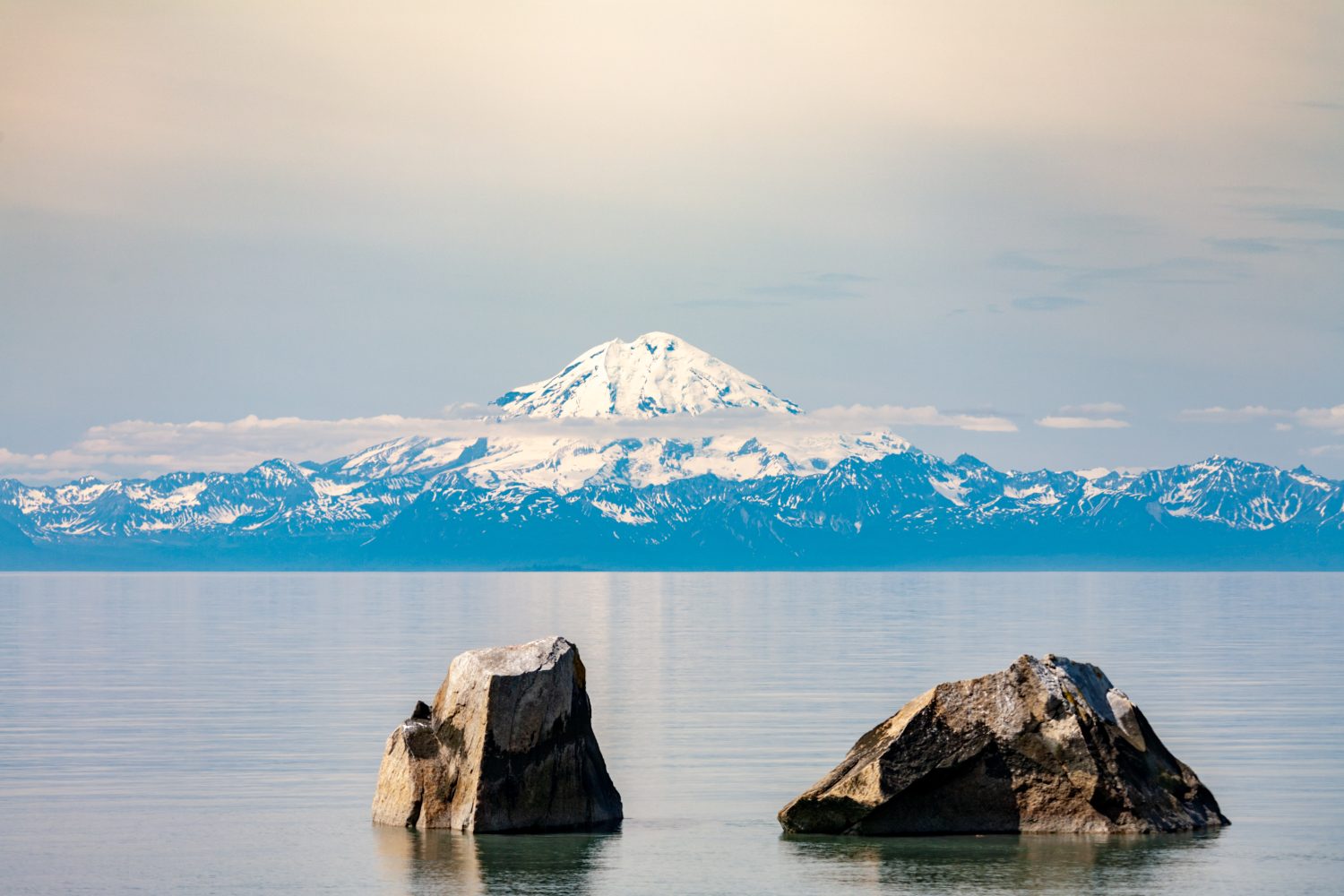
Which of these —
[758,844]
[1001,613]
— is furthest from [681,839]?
[1001,613]

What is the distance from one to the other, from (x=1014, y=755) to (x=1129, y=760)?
170 centimetres

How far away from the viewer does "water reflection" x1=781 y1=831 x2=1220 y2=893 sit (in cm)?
2206

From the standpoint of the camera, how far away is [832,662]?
214 feet

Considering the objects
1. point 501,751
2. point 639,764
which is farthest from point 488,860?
point 639,764

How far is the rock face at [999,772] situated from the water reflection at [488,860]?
3.57m

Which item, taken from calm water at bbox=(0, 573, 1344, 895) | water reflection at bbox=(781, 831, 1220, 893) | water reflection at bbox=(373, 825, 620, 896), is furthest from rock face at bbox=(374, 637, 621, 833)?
water reflection at bbox=(781, 831, 1220, 893)

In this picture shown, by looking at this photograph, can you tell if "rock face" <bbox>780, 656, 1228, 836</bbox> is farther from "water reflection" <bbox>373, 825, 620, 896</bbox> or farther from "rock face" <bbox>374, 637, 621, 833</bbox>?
"water reflection" <bbox>373, 825, 620, 896</bbox>

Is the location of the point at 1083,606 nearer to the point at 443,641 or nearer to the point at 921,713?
the point at 443,641

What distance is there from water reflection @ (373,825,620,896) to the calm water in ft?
0.22

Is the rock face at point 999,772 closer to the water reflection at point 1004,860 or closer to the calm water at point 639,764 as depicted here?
the water reflection at point 1004,860

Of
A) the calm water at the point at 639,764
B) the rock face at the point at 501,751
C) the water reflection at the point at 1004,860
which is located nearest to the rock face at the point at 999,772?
the water reflection at the point at 1004,860

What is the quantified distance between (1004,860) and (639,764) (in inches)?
459

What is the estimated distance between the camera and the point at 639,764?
3428cm

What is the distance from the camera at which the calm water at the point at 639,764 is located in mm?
22828
